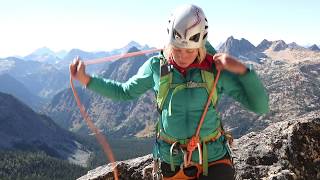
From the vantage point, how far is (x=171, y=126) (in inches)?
299

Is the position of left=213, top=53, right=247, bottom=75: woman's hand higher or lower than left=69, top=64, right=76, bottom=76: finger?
higher

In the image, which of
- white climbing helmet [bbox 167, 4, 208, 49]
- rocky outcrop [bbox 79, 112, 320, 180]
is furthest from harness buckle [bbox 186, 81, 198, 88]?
→ rocky outcrop [bbox 79, 112, 320, 180]

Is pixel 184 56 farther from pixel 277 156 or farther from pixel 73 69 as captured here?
pixel 277 156

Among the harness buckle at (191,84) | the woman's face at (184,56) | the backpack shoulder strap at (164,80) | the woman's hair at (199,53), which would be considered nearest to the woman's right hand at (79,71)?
the backpack shoulder strap at (164,80)

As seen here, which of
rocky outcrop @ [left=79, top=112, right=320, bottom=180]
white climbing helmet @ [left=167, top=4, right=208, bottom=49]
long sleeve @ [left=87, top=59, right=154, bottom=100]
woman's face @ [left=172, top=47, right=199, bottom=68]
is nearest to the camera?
white climbing helmet @ [left=167, top=4, right=208, bottom=49]

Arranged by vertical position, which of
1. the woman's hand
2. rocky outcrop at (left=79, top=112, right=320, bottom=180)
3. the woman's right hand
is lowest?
rocky outcrop at (left=79, top=112, right=320, bottom=180)

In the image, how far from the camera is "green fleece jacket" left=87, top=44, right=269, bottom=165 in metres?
7.08

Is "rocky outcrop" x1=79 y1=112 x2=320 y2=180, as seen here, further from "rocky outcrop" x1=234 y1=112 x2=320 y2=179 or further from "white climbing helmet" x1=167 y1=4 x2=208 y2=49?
"white climbing helmet" x1=167 y1=4 x2=208 y2=49

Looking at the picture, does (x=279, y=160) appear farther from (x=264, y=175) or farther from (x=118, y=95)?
(x=118, y=95)

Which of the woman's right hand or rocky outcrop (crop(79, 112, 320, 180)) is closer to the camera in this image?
the woman's right hand

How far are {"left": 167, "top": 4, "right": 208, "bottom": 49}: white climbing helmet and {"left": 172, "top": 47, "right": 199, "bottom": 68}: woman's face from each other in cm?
11

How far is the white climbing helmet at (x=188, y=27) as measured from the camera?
7055 millimetres

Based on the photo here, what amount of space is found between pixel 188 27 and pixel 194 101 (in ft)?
3.96

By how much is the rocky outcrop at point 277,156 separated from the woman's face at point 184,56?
6323 millimetres
